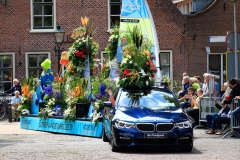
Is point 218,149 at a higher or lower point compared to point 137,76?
lower

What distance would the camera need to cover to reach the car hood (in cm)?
1440

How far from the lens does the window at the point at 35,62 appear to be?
34094mm

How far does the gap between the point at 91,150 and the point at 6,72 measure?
783 inches

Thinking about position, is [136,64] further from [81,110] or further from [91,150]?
[91,150]

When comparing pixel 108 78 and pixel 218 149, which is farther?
pixel 108 78

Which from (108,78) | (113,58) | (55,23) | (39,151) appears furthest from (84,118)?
(55,23)

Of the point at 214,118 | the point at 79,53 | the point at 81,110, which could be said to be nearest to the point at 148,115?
the point at 214,118

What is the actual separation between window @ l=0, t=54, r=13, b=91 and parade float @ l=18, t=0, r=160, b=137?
35.6ft

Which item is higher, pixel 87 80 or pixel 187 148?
pixel 87 80

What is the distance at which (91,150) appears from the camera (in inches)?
585

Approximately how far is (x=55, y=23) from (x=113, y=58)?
42.1ft

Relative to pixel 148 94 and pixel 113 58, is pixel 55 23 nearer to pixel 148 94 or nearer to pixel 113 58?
pixel 113 58

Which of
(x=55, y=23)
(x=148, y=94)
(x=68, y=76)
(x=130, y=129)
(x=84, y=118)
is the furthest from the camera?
(x=55, y=23)

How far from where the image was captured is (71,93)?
20656 mm
